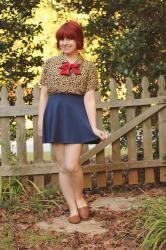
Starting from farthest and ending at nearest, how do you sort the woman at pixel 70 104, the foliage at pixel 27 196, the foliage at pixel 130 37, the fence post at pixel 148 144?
the foliage at pixel 130 37
the fence post at pixel 148 144
the foliage at pixel 27 196
the woman at pixel 70 104

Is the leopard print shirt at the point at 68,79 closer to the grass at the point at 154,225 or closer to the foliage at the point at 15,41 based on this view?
the grass at the point at 154,225

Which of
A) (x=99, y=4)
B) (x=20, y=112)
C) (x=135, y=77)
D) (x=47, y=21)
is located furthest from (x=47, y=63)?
(x=47, y=21)

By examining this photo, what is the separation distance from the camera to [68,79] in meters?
4.89

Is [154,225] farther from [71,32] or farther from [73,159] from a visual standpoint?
[71,32]

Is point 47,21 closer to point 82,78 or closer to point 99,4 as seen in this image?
point 99,4

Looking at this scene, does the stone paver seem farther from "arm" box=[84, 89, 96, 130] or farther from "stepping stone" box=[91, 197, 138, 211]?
"arm" box=[84, 89, 96, 130]

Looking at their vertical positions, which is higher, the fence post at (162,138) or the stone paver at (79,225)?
the fence post at (162,138)

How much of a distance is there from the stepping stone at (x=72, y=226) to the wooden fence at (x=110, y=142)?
1.29m

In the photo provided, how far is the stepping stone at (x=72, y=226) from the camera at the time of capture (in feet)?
15.6

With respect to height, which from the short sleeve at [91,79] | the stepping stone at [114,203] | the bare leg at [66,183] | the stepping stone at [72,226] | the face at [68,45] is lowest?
the stepping stone at [72,226]

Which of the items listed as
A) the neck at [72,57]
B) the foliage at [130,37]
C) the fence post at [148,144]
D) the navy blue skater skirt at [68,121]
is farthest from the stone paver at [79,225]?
the foliage at [130,37]

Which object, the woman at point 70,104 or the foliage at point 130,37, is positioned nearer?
the woman at point 70,104

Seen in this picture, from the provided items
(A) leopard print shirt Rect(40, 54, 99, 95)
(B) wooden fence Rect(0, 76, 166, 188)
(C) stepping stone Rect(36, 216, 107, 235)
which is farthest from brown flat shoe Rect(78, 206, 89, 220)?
(B) wooden fence Rect(0, 76, 166, 188)

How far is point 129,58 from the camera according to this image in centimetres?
713
